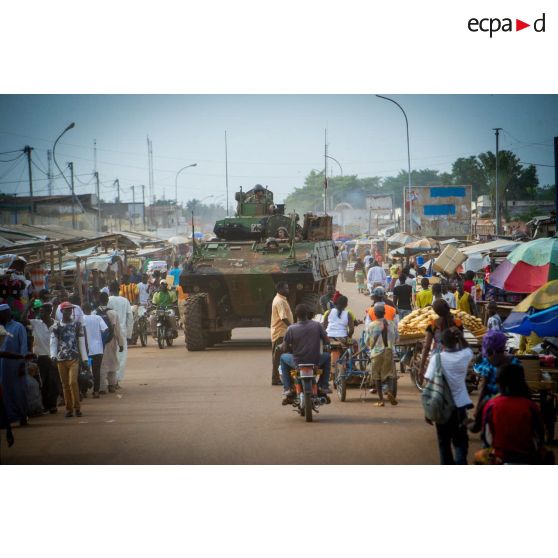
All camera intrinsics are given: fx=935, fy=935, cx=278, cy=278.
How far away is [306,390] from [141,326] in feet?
39.3

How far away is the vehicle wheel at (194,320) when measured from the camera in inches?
767

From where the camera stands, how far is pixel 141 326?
73.4 ft

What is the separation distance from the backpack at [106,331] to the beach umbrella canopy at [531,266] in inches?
235

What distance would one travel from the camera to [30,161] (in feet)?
92.3

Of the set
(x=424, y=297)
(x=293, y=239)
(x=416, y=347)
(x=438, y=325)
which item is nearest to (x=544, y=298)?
(x=438, y=325)

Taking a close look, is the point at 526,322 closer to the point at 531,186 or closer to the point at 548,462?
the point at 548,462

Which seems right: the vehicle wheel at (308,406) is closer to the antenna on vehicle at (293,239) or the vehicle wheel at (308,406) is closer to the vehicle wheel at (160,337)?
the antenna on vehicle at (293,239)

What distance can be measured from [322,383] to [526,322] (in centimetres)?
250

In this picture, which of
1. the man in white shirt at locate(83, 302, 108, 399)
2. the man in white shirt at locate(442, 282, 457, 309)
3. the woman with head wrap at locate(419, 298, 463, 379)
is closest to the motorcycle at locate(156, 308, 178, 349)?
Answer: the man in white shirt at locate(442, 282, 457, 309)

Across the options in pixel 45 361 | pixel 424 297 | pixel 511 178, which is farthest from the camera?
Result: pixel 511 178

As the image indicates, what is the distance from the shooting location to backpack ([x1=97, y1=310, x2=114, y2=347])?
13711mm

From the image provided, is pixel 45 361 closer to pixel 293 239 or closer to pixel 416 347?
pixel 416 347

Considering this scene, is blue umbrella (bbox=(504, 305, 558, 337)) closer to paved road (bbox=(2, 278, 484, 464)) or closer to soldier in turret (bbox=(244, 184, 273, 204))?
paved road (bbox=(2, 278, 484, 464))
